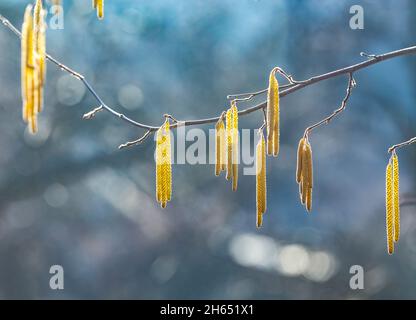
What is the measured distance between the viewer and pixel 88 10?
→ 2.63 m

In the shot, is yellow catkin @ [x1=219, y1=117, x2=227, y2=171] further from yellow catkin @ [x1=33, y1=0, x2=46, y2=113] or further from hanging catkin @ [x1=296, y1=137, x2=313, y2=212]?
yellow catkin @ [x1=33, y1=0, x2=46, y2=113]

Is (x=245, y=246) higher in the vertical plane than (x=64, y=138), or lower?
lower

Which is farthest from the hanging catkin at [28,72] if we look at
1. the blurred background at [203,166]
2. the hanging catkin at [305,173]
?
the blurred background at [203,166]

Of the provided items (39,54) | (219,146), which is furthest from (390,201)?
(39,54)

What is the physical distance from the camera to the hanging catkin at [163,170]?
2.35 ft

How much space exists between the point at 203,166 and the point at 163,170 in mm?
1950

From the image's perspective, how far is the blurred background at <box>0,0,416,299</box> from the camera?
256cm

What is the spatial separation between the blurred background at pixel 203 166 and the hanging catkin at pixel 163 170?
1.83m

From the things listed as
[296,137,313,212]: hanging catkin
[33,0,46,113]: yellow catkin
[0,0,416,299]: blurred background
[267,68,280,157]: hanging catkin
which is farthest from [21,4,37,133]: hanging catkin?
[0,0,416,299]: blurred background

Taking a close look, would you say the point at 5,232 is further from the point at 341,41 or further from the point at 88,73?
the point at 341,41

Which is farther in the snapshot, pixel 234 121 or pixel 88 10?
pixel 88 10
